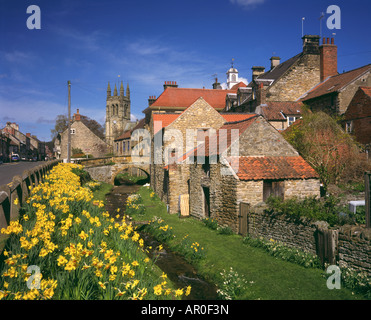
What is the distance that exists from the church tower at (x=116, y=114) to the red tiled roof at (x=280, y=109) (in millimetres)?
59596

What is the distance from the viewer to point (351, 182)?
20.3 metres

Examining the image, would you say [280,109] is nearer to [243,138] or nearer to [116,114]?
[243,138]

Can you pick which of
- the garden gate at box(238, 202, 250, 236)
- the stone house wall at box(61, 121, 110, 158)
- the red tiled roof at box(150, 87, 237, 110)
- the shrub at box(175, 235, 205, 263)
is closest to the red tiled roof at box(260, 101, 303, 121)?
the red tiled roof at box(150, 87, 237, 110)

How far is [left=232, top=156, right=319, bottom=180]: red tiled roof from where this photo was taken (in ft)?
48.9

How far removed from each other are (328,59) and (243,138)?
80.5 ft

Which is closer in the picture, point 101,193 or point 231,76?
point 101,193

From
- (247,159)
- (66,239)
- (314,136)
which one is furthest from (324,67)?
(66,239)

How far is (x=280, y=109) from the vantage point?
30531 millimetres

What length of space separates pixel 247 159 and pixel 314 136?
8569 mm

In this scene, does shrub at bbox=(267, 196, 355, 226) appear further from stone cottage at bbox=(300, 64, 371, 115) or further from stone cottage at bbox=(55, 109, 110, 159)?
stone cottage at bbox=(55, 109, 110, 159)

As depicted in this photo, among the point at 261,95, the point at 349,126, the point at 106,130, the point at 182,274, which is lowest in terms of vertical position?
the point at 182,274

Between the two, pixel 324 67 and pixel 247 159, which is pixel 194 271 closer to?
pixel 247 159

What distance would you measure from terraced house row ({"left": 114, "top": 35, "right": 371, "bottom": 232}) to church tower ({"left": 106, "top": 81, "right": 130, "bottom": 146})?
1777 inches

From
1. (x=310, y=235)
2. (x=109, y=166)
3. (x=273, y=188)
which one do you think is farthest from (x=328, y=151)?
(x=109, y=166)
